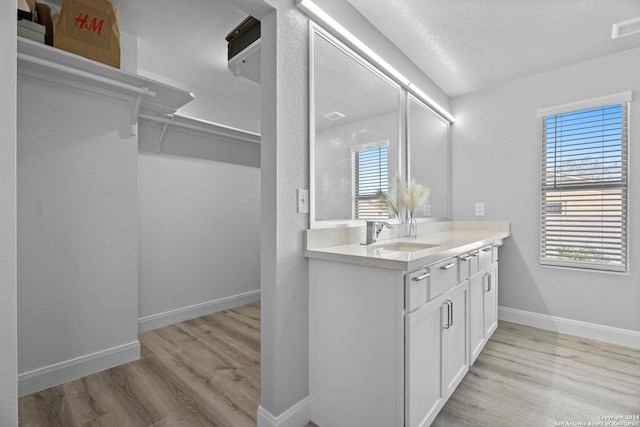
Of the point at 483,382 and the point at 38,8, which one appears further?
the point at 483,382

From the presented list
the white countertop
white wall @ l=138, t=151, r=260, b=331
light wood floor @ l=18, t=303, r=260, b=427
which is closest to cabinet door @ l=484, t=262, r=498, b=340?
the white countertop

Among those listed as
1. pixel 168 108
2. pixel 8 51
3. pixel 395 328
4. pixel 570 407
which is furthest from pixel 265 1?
pixel 570 407

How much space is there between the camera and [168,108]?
2398 millimetres

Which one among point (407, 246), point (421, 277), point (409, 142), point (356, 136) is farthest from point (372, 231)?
point (409, 142)

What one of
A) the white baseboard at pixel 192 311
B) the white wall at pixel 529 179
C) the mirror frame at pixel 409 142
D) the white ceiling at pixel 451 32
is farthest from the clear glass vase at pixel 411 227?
the white baseboard at pixel 192 311

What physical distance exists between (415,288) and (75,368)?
2.24 metres

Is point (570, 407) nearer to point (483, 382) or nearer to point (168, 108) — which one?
point (483, 382)

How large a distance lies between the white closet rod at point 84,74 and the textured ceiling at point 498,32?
4.94 ft

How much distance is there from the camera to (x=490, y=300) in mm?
2445

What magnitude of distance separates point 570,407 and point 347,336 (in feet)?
4.55

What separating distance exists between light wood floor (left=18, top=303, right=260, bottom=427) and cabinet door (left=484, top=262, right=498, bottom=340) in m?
1.77

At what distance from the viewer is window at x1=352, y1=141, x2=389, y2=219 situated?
212cm

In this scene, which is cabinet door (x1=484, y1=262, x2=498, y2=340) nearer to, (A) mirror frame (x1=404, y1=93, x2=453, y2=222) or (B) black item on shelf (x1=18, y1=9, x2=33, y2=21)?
(A) mirror frame (x1=404, y1=93, x2=453, y2=222)

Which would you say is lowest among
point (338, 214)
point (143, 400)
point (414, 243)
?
point (143, 400)
